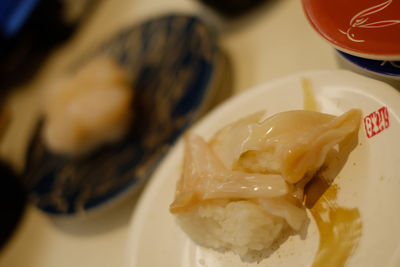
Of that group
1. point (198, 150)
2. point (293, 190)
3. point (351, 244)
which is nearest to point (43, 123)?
point (198, 150)

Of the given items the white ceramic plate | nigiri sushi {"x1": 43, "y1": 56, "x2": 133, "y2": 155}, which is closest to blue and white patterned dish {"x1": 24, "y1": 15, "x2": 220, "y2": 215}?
nigiri sushi {"x1": 43, "y1": 56, "x2": 133, "y2": 155}

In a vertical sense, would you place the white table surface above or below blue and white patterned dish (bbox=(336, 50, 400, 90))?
below

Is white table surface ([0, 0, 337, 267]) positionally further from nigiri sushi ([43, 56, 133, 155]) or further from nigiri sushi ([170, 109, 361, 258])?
nigiri sushi ([170, 109, 361, 258])

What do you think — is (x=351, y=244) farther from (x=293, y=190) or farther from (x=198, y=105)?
(x=198, y=105)

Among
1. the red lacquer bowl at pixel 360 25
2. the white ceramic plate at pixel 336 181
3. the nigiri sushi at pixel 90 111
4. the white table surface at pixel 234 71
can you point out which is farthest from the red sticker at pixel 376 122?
the nigiri sushi at pixel 90 111

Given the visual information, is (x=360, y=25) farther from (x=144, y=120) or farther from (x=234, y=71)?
(x=144, y=120)

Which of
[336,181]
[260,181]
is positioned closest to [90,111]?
[260,181]

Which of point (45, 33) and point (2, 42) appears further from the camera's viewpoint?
point (45, 33)
